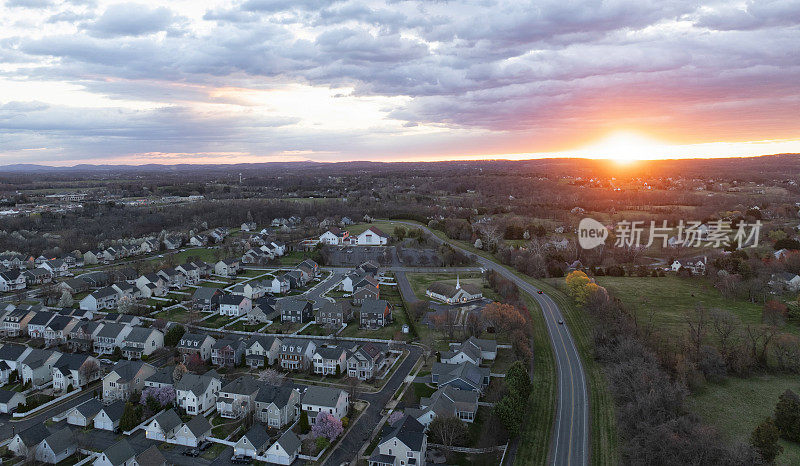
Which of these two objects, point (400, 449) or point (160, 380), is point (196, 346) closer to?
point (160, 380)

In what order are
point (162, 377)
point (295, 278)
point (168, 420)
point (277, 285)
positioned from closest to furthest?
point (168, 420) < point (162, 377) < point (277, 285) < point (295, 278)

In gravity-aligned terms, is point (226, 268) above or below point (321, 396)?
above

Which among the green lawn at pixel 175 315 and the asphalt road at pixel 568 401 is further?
the green lawn at pixel 175 315

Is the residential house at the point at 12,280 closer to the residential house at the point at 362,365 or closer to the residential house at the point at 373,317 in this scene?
the residential house at the point at 373,317

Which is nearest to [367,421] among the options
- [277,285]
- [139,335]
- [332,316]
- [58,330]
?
[332,316]

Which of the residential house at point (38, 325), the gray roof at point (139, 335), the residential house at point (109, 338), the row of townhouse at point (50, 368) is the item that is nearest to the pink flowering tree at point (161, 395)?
the row of townhouse at point (50, 368)

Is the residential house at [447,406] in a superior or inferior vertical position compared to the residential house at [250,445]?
superior

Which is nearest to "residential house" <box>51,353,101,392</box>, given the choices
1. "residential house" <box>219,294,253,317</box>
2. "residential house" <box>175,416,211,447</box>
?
"residential house" <box>175,416,211,447</box>
